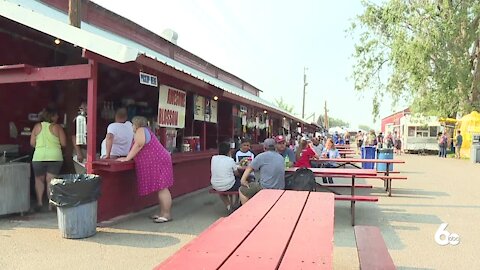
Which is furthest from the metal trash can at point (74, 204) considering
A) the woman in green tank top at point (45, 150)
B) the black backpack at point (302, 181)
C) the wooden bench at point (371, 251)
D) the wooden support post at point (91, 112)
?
the wooden bench at point (371, 251)

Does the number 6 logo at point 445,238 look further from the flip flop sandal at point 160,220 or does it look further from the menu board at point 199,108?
the menu board at point 199,108

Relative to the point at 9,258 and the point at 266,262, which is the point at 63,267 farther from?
the point at 266,262

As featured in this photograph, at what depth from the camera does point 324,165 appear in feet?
41.3

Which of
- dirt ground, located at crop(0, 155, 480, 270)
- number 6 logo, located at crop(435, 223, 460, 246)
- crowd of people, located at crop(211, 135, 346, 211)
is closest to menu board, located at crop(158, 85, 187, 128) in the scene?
crowd of people, located at crop(211, 135, 346, 211)

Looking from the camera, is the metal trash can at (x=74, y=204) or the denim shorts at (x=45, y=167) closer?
the metal trash can at (x=74, y=204)

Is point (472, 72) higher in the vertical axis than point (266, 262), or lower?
higher

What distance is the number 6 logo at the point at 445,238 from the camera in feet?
19.6

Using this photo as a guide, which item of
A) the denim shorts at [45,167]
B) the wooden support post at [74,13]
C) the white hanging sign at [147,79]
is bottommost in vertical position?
the denim shorts at [45,167]

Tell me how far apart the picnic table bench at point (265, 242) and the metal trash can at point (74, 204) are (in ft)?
7.98

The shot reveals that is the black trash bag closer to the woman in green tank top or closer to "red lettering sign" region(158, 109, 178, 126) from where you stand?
the woman in green tank top

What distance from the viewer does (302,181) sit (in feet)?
23.3

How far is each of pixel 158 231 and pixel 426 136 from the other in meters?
31.9

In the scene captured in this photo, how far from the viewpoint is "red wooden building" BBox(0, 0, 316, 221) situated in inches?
243

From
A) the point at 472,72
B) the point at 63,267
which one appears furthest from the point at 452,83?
the point at 63,267
